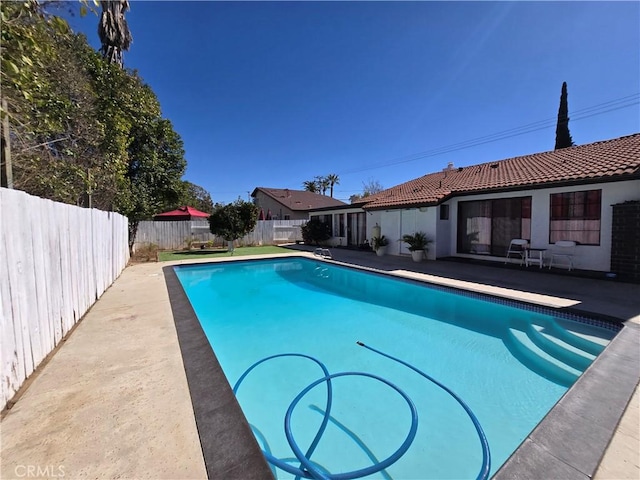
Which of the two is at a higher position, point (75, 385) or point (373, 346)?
point (75, 385)

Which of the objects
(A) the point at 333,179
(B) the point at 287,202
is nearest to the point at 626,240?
(B) the point at 287,202

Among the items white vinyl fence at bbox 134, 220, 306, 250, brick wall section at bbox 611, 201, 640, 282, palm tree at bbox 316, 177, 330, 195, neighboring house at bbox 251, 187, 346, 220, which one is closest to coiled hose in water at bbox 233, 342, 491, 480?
brick wall section at bbox 611, 201, 640, 282

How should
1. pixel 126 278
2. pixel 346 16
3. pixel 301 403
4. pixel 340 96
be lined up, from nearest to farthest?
pixel 301 403 → pixel 126 278 → pixel 346 16 → pixel 340 96

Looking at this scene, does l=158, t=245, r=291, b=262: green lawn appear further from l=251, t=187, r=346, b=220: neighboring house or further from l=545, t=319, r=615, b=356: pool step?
l=545, t=319, r=615, b=356: pool step

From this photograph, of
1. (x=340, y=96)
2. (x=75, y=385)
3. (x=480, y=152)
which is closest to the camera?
(x=75, y=385)

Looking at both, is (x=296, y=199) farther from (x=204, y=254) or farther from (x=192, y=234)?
(x=204, y=254)

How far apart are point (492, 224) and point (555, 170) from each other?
2.72 m

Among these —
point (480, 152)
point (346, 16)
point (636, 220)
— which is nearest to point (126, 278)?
point (346, 16)

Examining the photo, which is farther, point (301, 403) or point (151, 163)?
point (151, 163)

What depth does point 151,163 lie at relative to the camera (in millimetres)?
15852

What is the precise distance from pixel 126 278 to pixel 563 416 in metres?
10.7

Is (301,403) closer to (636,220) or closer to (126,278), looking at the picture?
(126,278)

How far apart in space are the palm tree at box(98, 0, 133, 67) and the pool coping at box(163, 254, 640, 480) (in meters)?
19.4

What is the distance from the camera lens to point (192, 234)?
63.5 ft
